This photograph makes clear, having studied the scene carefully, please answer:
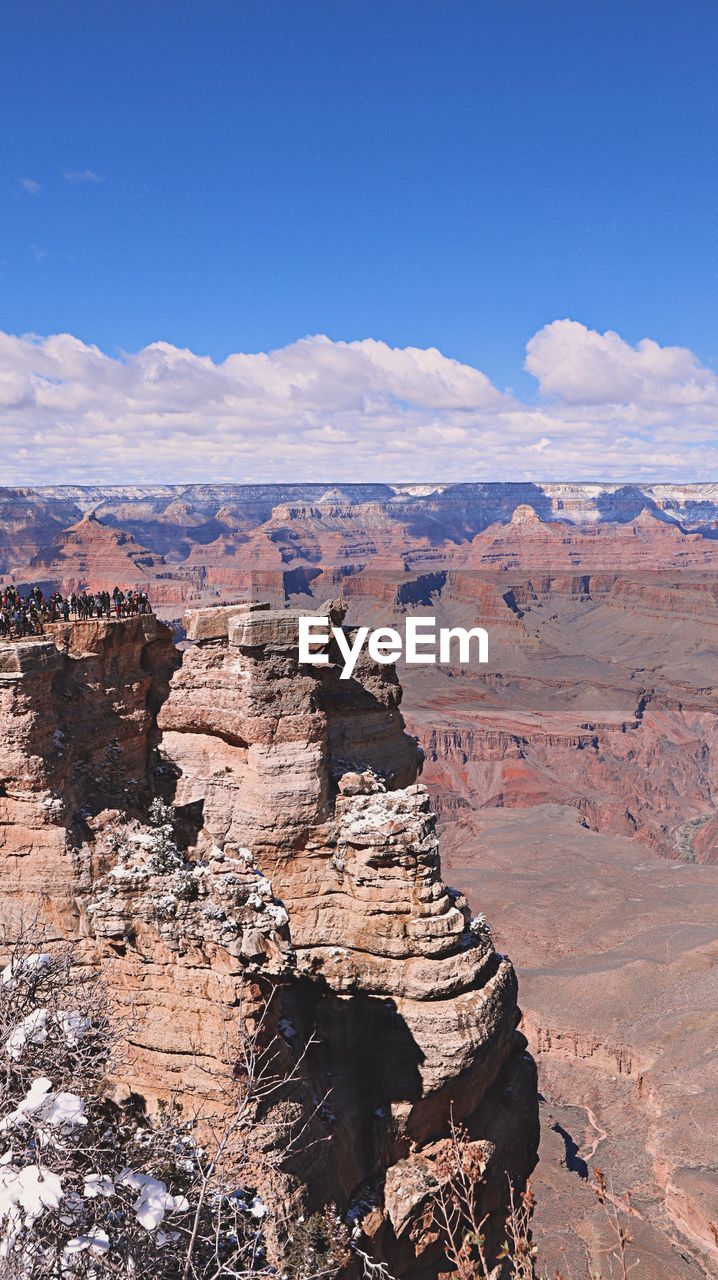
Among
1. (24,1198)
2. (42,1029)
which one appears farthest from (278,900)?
(24,1198)

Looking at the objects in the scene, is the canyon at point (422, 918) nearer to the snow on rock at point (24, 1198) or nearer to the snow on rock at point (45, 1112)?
the snow on rock at point (45, 1112)

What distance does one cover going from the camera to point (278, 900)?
1731 cm

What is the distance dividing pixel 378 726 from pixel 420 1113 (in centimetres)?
1035

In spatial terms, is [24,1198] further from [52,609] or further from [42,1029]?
[52,609]

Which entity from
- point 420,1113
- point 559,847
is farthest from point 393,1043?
point 559,847

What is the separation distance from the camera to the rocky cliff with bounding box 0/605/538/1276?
15.2 metres

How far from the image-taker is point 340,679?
80.7ft

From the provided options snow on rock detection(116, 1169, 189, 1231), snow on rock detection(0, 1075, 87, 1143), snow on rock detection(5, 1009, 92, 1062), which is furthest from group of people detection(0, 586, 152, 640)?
snow on rock detection(116, 1169, 189, 1231)

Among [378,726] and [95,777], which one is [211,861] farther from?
[378,726]

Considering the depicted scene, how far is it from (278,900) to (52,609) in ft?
43.1

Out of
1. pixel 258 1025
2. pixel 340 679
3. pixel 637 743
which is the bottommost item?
pixel 637 743

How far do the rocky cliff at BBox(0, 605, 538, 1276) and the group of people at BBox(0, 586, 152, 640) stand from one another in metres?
1.14

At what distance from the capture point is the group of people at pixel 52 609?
76.8ft

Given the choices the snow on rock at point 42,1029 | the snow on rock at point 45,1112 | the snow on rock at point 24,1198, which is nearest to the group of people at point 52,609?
the snow on rock at point 42,1029
